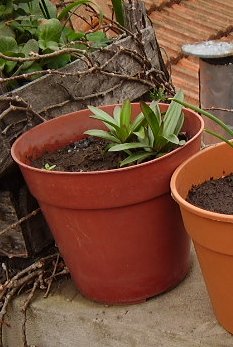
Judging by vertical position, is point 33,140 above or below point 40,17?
below

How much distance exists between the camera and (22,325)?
1682 mm

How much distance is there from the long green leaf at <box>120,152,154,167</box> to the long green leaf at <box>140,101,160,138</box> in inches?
1.8

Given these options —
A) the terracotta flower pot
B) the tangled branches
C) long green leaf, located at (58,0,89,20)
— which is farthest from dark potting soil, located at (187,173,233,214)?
long green leaf, located at (58,0,89,20)

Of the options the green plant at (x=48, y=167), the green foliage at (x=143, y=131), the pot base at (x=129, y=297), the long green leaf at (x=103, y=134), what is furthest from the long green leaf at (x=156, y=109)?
the pot base at (x=129, y=297)

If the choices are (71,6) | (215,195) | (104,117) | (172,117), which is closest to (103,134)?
(104,117)

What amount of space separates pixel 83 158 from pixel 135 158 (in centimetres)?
15

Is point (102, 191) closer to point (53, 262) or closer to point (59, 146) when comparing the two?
point (59, 146)

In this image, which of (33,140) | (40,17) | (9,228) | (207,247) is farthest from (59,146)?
(207,247)

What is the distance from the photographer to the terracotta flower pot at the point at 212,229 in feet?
4.14

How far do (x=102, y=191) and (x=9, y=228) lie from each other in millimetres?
322

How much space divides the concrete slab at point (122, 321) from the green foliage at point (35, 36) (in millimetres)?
533

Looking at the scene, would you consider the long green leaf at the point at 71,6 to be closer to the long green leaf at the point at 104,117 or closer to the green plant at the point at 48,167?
the long green leaf at the point at 104,117

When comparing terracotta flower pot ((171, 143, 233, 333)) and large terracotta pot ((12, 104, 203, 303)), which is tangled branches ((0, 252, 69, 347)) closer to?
large terracotta pot ((12, 104, 203, 303))

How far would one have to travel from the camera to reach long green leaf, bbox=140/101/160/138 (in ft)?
4.69
